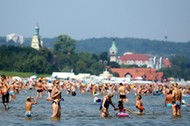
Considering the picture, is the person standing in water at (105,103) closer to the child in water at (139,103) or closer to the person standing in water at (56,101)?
the person standing in water at (56,101)

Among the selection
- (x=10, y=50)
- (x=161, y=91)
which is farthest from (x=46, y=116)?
(x=10, y=50)

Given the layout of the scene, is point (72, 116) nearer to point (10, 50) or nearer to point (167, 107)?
point (167, 107)

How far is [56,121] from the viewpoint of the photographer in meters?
31.4

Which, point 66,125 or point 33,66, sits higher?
point 33,66

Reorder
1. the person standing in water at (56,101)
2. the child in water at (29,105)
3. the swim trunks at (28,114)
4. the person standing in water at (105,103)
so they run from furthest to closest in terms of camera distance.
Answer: the person standing in water at (105,103), the swim trunks at (28,114), the person standing in water at (56,101), the child in water at (29,105)

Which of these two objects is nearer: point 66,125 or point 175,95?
point 66,125

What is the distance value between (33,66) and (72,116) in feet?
467

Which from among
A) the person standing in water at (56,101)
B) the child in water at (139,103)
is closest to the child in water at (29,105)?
the person standing in water at (56,101)

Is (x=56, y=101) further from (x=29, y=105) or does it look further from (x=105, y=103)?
(x=105, y=103)

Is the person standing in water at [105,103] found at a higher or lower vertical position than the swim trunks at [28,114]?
higher

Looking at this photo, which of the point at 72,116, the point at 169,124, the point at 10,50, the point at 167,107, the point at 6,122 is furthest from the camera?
the point at 10,50

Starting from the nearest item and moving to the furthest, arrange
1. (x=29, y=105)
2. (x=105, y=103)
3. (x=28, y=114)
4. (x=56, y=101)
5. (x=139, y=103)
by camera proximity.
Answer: (x=29, y=105), (x=56, y=101), (x=28, y=114), (x=105, y=103), (x=139, y=103)

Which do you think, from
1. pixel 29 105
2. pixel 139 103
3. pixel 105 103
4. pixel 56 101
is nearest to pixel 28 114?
pixel 29 105

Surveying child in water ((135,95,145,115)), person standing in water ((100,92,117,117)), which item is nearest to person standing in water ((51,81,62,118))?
person standing in water ((100,92,117,117))
